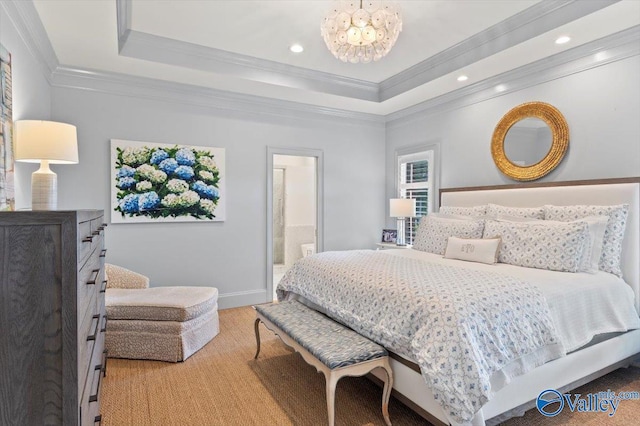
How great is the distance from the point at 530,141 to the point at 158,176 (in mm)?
3983

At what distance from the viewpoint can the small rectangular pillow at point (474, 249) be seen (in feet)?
9.87

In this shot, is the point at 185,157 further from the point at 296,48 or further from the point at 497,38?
the point at 497,38

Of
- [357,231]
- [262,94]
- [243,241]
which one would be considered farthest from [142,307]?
[357,231]

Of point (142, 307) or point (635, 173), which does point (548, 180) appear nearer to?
point (635, 173)

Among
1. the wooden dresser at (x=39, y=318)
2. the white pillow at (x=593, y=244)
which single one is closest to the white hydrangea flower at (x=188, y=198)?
the wooden dresser at (x=39, y=318)

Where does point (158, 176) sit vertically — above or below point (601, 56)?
below

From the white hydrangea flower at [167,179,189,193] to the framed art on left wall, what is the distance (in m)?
1.81

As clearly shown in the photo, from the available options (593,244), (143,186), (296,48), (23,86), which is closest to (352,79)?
(296,48)

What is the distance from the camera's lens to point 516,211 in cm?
330

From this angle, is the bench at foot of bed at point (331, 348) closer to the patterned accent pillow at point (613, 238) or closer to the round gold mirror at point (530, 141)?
the patterned accent pillow at point (613, 238)

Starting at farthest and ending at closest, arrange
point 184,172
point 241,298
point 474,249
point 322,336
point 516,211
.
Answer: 1. point 241,298
2. point 184,172
3. point 516,211
4. point 474,249
5. point 322,336

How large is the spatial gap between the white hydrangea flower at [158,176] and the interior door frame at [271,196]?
1.27 meters

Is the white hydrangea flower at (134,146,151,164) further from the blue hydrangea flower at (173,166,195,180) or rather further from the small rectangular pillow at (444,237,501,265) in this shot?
the small rectangular pillow at (444,237,501,265)

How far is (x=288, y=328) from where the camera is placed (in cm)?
242
